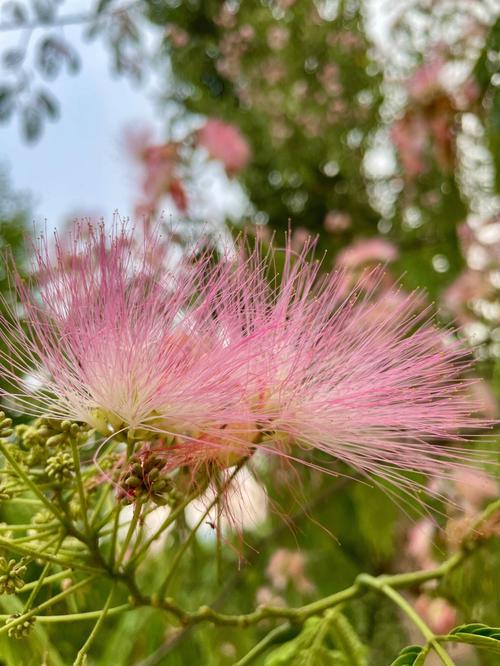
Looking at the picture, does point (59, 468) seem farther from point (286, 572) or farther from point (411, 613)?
point (286, 572)

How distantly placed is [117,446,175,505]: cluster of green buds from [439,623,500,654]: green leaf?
0.27 m

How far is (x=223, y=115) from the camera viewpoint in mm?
→ 3400

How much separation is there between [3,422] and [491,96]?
1.09 m

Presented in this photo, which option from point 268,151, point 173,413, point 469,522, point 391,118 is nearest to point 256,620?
point 173,413

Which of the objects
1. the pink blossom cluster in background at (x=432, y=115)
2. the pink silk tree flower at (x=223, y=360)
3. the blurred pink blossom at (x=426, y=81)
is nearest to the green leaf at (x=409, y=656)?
the pink silk tree flower at (x=223, y=360)

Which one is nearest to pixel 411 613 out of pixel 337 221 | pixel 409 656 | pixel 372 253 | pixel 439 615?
pixel 409 656

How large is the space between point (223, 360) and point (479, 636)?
0.32 meters

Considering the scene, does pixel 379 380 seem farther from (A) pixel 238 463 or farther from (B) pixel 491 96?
(B) pixel 491 96

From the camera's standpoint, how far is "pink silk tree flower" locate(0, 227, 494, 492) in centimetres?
73

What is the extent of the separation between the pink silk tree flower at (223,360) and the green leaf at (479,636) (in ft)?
0.48

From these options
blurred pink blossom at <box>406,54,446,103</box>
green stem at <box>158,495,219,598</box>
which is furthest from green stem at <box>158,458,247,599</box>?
blurred pink blossom at <box>406,54,446,103</box>

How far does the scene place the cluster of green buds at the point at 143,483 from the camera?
2.27 feet

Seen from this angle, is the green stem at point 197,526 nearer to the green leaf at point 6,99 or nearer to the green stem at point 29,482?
the green stem at point 29,482

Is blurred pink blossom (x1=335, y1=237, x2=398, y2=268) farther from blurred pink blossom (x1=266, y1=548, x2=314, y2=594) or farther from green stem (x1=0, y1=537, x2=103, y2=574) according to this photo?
green stem (x1=0, y1=537, x2=103, y2=574)
